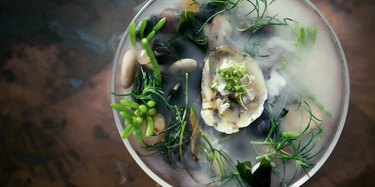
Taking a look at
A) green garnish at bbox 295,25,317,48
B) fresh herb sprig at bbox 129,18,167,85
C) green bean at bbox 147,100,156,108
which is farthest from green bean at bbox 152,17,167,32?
green garnish at bbox 295,25,317,48

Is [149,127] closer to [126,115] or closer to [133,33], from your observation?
[126,115]

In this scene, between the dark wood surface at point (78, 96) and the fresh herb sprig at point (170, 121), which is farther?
the dark wood surface at point (78, 96)

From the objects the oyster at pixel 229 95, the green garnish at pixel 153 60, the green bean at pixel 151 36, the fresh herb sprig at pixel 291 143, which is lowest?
the fresh herb sprig at pixel 291 143

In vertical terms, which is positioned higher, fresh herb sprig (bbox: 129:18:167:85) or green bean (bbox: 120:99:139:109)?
fresh herb sprig (bbox: 129:18:167:85)

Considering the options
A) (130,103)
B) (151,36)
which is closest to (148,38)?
(151,36)

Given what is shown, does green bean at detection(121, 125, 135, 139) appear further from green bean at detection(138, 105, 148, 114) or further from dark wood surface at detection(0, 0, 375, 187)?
dark wood surface at detection(0, 0, 375, 187)

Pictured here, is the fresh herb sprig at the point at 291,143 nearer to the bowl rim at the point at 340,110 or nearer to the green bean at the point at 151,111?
the bowl rim at the point at 340,110

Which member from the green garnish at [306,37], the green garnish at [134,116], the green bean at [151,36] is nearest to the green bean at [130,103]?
the green garnish at [134,116]
